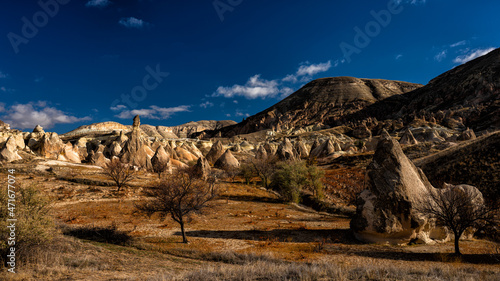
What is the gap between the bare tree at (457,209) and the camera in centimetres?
1154

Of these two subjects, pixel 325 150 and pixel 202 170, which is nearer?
pixel 202 170

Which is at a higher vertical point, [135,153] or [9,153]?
[9,153]

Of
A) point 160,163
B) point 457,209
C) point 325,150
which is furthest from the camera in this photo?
point 325,150

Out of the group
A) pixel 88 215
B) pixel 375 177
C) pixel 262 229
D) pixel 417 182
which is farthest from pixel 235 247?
pixel 88 215

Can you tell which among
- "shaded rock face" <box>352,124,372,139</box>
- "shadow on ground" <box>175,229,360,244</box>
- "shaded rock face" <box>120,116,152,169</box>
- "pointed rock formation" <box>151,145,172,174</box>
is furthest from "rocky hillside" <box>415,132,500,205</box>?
"shaded rock face" <box>352,124,372,139</box>

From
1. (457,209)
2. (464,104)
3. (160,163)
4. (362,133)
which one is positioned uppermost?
(464,104)

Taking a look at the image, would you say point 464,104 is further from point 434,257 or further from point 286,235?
point 286,235

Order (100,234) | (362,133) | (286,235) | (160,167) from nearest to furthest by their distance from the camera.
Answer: (100,234) < (286,235) < (160,167) < (362,133)

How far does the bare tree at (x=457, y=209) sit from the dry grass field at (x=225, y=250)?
130 centimetres

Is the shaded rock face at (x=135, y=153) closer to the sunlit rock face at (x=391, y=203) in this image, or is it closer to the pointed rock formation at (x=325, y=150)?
the sunlit rock face at (x=391, y=203)

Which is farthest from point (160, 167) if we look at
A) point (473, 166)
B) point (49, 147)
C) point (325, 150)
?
point (325, 150)

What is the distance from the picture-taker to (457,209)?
11.7 metres

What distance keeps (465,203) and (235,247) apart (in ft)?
36.9

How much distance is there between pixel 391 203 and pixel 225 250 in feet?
28.9
